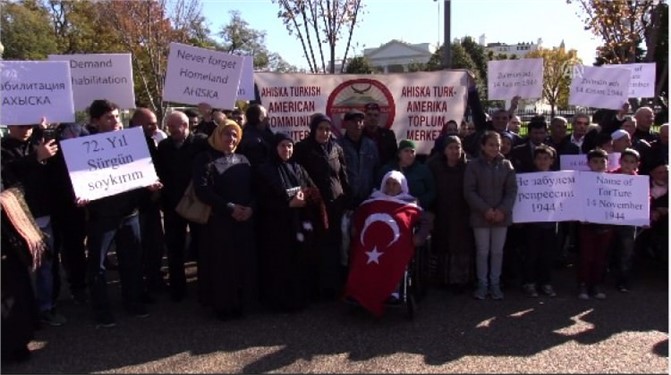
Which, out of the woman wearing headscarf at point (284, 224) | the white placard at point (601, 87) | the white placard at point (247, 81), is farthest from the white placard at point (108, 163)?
the white placard at point (601, 87)

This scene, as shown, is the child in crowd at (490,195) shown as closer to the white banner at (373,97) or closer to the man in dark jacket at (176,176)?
the white banner at (373,97)

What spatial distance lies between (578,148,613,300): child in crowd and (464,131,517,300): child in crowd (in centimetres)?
79

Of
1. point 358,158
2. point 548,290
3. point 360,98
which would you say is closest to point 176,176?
point 358,158

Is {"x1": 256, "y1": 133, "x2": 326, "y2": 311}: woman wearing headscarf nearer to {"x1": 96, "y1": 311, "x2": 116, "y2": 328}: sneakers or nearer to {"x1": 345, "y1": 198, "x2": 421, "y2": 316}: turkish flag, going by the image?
{"x1": 345, "y1": 198, "x2": 421, "y2": 316}: turkish flag

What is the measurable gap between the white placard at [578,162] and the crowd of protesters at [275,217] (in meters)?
0.13

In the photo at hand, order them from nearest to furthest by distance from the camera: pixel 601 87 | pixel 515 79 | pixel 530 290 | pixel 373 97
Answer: pixel 530 290, pixel 373 97, pixel 601 87, pixel 515 79

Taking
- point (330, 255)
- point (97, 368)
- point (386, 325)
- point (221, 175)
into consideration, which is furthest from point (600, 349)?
point (97, 368)

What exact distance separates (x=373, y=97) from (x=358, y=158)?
1.74 m

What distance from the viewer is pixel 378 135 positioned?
651 centimetres

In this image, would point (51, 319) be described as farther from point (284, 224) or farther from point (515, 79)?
point (515, 79)

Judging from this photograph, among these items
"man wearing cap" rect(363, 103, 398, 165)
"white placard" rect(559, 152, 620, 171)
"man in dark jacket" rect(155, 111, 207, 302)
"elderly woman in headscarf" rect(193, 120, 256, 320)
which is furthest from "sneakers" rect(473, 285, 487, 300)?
"man in dark jacket" rect(155, 111, 207, 302)

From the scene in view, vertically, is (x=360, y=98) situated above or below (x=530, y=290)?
above

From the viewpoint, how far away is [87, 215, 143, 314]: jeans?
5.04 metres

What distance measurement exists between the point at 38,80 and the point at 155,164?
3.92 feet
